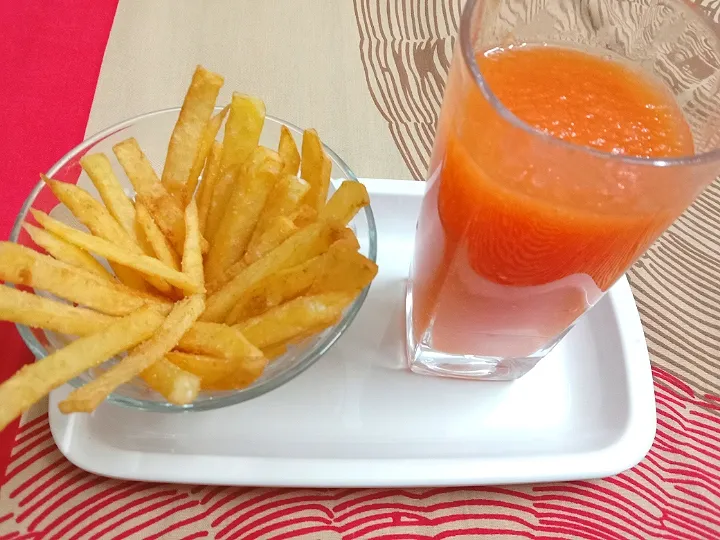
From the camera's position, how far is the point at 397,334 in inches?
35.7

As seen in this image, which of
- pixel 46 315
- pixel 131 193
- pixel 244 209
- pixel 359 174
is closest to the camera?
pixel 46 315

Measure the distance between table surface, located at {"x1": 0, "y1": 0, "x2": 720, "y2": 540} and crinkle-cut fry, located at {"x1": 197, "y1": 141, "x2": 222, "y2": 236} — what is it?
0.32m

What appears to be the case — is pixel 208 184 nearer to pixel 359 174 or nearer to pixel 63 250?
pixel 63 250

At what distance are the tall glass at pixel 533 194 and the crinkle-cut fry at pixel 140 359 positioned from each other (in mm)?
314

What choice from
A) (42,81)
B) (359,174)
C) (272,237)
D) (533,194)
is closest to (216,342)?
(272,237)

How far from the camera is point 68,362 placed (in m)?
0.60

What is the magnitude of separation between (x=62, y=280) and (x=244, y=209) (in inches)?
8.5

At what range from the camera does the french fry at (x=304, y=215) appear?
74cm

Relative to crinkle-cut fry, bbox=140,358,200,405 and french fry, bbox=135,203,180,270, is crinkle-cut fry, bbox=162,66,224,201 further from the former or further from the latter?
crinkle-cut fry, bbox=140,358,200,405

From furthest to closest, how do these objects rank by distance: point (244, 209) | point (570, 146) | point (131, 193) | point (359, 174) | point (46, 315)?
point (359, 174), point (131, 193), point (244, 209), point (46, 315), point (570, 146)

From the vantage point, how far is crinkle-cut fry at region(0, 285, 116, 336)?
61 cm

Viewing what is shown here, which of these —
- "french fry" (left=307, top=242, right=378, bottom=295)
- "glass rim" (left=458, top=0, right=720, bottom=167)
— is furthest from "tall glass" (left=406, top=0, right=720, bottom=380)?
"french fry" (left=307, top=242, right=378, bottom=295)

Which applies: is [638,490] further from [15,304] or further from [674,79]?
[15,304]

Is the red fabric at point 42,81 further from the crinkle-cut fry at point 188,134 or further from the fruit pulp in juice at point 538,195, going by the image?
the fruit pulp in juice at point 538,195
